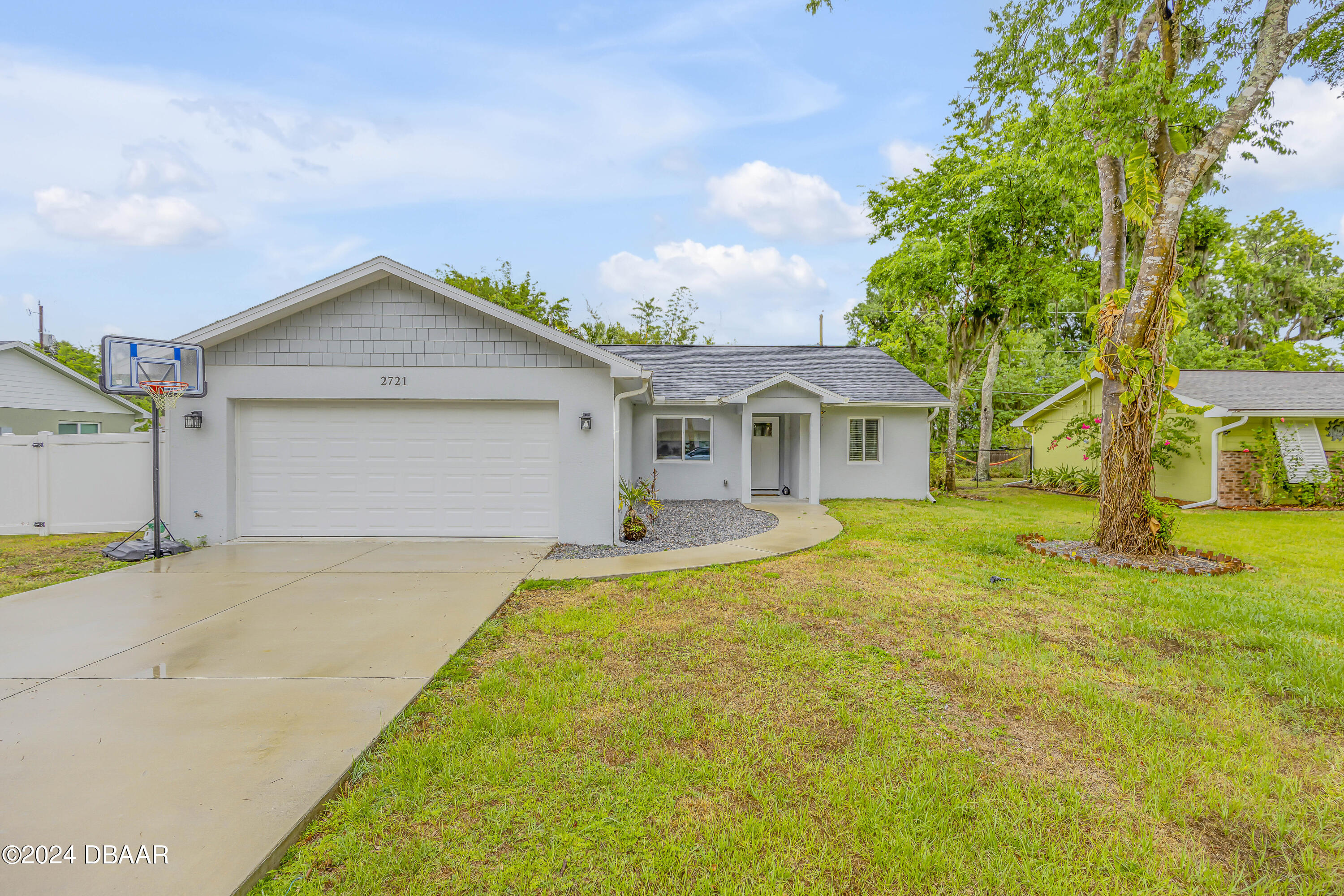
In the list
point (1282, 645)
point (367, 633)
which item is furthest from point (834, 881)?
point (1282, 645)

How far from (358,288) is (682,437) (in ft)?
25.7

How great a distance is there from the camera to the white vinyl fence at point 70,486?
9.58m

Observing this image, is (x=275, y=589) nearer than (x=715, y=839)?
Result: No

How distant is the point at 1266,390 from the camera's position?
14969 millimetres

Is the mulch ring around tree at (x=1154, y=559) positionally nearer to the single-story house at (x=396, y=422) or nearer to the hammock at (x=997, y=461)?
the single-story house at (x=396, y=422)

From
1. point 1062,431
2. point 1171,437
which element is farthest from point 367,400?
point 1062,431

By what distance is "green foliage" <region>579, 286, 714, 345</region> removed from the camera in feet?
111

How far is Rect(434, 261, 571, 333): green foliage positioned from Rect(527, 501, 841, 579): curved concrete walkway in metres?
20.0

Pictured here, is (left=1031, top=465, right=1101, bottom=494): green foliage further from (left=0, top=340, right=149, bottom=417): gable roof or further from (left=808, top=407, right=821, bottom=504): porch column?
(left=0, top=340, right=149, bottom=417): gable roof

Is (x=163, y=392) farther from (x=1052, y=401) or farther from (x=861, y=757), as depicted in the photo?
(x=1052, y=401)

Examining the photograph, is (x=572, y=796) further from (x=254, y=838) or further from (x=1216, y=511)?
(x=1216, y=511)

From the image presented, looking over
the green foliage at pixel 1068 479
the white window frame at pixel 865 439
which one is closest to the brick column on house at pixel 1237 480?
the green foliage at pixel 1068 479

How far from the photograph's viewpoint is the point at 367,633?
194 inches

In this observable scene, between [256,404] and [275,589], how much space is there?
13.0 feet
